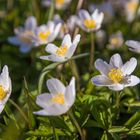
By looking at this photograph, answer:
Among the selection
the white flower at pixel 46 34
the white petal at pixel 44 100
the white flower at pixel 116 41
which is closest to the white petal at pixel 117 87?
the white petal at pixel 44 100

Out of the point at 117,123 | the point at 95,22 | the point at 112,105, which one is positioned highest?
the point at 95,22

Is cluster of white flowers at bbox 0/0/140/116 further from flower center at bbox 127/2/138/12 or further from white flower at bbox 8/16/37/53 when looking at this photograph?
flower center at bbox 127/2/138/12

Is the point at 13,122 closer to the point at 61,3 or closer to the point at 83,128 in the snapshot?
the point at 83,128

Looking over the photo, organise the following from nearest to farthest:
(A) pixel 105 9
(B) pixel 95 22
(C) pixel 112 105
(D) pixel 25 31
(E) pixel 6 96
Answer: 1. (E) pixel 6 96
2. (C) pixel 112 105
3. (B) pixel 95 22
4. (D) pixel 25 31
5. (A) pixel 105 9

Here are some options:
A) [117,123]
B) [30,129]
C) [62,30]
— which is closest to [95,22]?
[62,30]

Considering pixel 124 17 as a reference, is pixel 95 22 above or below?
above

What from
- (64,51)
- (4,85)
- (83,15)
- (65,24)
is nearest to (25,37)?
(65,24)
